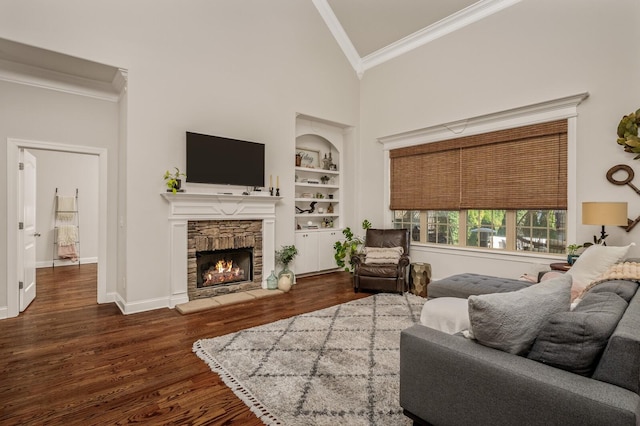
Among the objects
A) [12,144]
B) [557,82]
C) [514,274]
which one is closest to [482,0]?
[557,82]

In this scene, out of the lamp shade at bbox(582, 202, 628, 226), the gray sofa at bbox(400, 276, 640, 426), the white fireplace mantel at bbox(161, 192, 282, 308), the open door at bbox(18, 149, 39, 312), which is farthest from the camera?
the white fireplace mantel at bbox(161, 192, 282, 308)

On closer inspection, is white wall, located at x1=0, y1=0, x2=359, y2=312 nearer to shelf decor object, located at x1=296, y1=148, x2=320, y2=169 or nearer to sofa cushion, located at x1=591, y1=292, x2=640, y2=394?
shelf decor object, located at x1=296, y1=148, x2=320, y2=169

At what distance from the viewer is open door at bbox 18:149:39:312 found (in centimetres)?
394

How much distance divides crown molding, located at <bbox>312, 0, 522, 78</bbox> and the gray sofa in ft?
14.9

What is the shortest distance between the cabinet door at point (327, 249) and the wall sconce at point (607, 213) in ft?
13.2

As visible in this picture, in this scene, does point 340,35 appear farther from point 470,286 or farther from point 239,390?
point 239,390

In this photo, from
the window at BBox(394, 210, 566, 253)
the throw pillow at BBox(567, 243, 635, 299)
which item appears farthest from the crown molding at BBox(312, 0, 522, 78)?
the throw pillow at BBox(567, 243, 635, 299)

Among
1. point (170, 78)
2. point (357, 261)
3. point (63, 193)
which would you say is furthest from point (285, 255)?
point (63, 193)

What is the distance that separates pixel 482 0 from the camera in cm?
466

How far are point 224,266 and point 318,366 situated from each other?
2.80m

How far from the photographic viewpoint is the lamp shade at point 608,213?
3246mm

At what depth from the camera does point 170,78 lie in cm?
429

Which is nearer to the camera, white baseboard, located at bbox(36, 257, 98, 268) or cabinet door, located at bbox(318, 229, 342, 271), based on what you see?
cabinet door, located at bbox(318, 229, 342, 271)

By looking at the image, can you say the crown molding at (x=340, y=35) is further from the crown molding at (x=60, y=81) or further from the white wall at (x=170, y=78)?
the crown molding at (x=60, y=81)
